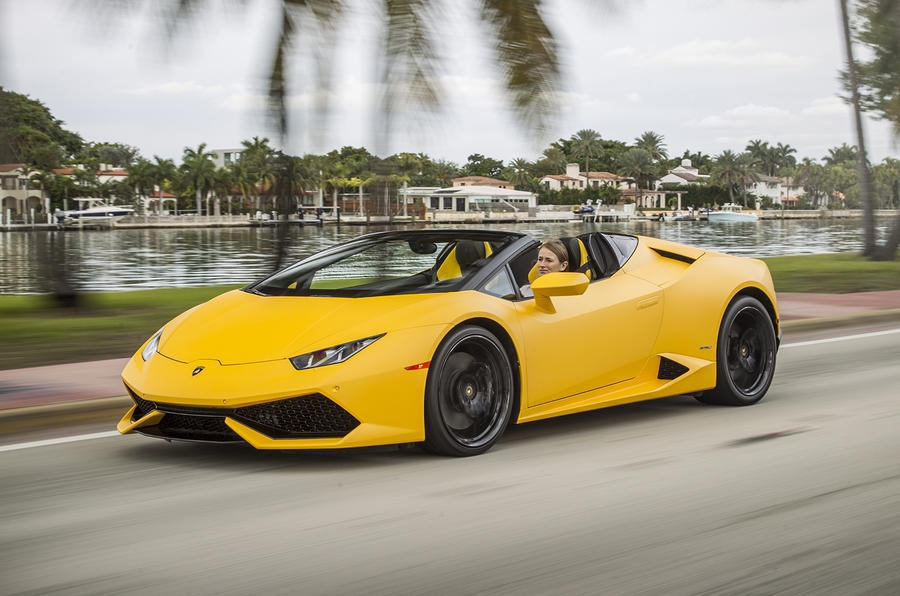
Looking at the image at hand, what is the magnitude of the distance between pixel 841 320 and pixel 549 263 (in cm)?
712

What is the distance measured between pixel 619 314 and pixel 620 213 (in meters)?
92.5

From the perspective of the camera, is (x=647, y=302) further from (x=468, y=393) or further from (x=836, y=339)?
(x=836, y=339)

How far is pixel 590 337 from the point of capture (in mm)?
5996

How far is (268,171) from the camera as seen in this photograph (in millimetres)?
7824

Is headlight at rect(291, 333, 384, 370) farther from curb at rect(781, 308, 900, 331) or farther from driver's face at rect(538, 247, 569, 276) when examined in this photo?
curb at rect(781, 308, 900, 331)

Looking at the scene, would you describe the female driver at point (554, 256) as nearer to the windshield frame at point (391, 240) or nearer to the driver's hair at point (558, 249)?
the driver's hair at point (558, 249)

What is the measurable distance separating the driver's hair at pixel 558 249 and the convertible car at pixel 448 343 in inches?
2.7

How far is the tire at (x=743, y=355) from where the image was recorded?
6.93 metres

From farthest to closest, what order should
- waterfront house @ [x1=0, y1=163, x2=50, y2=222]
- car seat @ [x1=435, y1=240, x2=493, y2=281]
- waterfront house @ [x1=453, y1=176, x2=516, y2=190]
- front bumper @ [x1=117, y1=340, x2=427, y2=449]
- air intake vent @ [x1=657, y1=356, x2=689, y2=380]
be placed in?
waterfront house @ [x1=0, y1=163, x2=50, y2=222]
waterfront house @ [x1=453, y1=176, x2=516, y2=190]
air intake vent @ [x1=657, y1=356, x2=689, y2=380]
car seat @ [x1=435, y1=240, x2=493, y2=281]
front bumper @ [x1=117, y1=340, x2=427, y2=449]

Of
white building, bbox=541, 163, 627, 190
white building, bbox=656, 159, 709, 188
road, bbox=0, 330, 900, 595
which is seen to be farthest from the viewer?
white building, bbox=656, 159, 709, 188

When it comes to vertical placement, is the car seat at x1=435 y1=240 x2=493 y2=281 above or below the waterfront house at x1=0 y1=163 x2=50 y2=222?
below

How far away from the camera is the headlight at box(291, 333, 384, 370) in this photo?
493cm

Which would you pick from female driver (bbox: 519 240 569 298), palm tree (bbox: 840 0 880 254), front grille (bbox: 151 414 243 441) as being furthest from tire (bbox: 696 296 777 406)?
palm tree (bbox: 840 0 880 254)

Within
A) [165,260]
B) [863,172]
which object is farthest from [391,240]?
[165,260]
